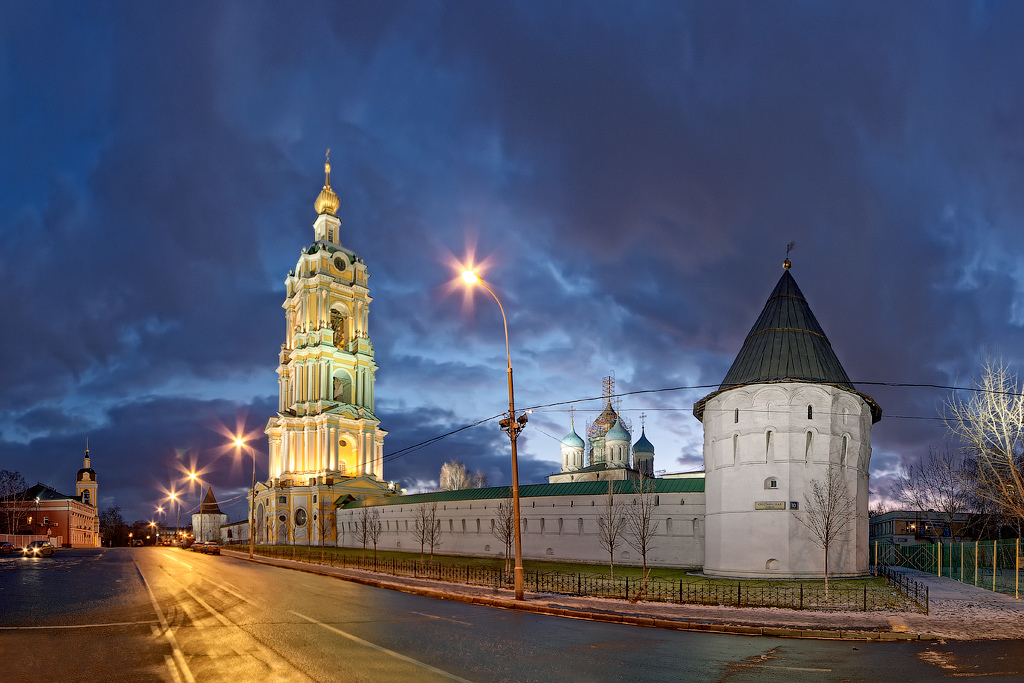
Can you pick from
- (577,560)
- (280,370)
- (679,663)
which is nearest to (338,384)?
(280,370)

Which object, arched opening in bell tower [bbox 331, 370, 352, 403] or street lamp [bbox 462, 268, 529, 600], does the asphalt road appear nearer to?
street lamp [bbox 462, 268, 529, 600]

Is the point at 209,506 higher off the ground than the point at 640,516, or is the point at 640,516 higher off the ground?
the point at 640,516

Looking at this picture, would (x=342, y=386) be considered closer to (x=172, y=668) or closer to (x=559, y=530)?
(x=559, y=530)

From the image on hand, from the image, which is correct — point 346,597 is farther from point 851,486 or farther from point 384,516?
Answer: point 384,516

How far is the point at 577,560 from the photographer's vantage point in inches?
1644

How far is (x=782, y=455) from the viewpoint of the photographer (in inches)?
1150

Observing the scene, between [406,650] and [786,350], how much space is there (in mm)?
24200

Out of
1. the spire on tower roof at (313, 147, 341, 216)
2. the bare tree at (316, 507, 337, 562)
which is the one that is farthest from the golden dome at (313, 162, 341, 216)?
the bare tree at (316, 507, 337, 562)

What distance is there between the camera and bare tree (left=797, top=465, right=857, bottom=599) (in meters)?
28.1

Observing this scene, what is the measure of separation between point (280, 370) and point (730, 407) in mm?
73134

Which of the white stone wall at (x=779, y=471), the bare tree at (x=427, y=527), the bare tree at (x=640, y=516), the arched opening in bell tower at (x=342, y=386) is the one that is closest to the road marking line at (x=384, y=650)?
the white stone wall at (x=779, y=471)

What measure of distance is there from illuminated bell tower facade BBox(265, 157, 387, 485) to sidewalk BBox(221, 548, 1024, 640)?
6165cm

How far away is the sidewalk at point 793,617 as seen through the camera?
14.9 metres

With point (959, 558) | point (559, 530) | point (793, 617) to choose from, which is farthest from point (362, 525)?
point (793, 617)
